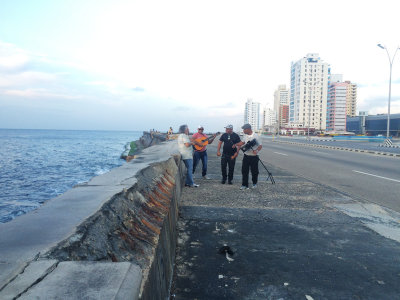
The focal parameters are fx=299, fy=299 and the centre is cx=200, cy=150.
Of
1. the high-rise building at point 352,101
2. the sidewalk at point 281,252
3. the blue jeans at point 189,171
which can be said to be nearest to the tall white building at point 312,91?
the high-rise building at point 352,101

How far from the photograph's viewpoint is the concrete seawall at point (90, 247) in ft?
5.11

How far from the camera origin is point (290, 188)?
8.45 meters

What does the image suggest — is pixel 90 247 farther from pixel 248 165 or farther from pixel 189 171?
pixel 248 165

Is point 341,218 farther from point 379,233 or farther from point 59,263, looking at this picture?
point 59,263

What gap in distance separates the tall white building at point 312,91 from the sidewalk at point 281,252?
134 meters

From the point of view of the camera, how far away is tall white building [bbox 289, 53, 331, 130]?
134 meters

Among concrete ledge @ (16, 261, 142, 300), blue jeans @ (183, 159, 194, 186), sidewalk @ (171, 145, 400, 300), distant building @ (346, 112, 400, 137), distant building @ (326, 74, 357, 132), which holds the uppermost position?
distant building @ (326, 74, 357, 132)

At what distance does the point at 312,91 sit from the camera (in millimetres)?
131750

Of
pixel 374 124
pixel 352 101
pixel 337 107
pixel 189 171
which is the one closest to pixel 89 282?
pixel 189 171

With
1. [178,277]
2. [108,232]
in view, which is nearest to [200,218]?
[178,277]

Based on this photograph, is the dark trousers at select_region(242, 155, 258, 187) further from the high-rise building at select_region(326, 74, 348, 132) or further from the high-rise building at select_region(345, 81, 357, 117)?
the high-rise building at select_region(345, 81, 357, 117)

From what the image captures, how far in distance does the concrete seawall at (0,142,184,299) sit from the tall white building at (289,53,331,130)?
137m

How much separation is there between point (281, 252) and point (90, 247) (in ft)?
9.09

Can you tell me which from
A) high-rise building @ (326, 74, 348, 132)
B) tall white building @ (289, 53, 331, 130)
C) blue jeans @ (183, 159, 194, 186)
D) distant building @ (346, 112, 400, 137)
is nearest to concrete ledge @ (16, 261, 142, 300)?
blue jeans @ (183, 159, 194, 186)
